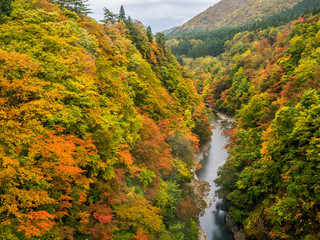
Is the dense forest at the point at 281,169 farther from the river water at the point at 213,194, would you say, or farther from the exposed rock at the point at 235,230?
the river water at the point at 213,194

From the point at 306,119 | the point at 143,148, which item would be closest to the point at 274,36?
the point at 306,119

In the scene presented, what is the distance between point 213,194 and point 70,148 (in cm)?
2952

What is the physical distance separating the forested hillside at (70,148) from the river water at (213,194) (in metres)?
7.40

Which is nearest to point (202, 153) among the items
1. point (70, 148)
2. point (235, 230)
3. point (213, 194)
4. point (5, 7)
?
point (213, 194)

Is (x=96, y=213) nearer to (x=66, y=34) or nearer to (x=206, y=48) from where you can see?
(x=66, y=34)

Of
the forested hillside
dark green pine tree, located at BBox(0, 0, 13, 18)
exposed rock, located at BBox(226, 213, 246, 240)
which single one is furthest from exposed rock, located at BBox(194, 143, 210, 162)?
dark green pine tree, located at BBox(0, 0, 13, 18)

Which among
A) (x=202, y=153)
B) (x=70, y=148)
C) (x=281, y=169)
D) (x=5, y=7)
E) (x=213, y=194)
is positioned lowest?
(x=213, y=194)

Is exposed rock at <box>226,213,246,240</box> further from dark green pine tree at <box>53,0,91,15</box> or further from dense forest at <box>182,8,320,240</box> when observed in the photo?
dark green pine tree at <box>53,0,91,15</box>

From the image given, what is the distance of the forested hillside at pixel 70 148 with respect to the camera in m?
8.55

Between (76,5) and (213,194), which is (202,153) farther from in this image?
(76,5)

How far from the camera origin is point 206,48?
132 meters

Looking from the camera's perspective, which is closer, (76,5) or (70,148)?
(70,148)

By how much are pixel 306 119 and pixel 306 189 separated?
19.0ft

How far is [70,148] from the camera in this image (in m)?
9.98
